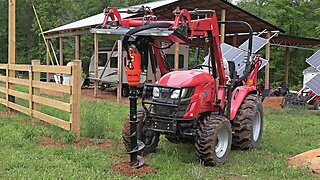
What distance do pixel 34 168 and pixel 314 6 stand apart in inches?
1328

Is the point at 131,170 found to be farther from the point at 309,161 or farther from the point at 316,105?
the point at 316,105

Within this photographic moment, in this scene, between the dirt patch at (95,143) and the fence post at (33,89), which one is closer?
the dirt patch at (95,143)

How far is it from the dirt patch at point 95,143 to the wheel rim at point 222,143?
1869 mm

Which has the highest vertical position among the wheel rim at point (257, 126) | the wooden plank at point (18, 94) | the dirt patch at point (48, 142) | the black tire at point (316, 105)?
the wooden plank at point (18, 94)

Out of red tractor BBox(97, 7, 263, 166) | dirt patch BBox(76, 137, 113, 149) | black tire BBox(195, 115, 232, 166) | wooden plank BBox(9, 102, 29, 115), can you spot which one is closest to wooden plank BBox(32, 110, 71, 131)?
dirt patch BBox(76, 137, 113, 149)

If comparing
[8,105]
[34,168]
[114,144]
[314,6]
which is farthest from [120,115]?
[314,6]

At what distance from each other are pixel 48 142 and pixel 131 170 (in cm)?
228

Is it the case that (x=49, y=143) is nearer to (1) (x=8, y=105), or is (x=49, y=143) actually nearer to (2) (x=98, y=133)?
(2) (x=98, y=133)

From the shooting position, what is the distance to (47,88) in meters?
7.86

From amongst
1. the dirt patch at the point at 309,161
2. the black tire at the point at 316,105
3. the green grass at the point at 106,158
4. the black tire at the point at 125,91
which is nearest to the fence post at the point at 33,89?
the green grass at the point at 106,158

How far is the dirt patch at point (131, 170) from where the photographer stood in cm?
502

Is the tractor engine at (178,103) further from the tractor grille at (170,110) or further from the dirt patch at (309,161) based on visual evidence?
the dirt patch at (309,161)

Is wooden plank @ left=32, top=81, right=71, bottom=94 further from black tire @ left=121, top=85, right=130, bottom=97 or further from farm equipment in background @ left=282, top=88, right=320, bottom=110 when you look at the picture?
farm equipment in background @ left=282, top=88, right=320, bottom=110

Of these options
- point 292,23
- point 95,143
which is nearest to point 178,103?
point 95,143
